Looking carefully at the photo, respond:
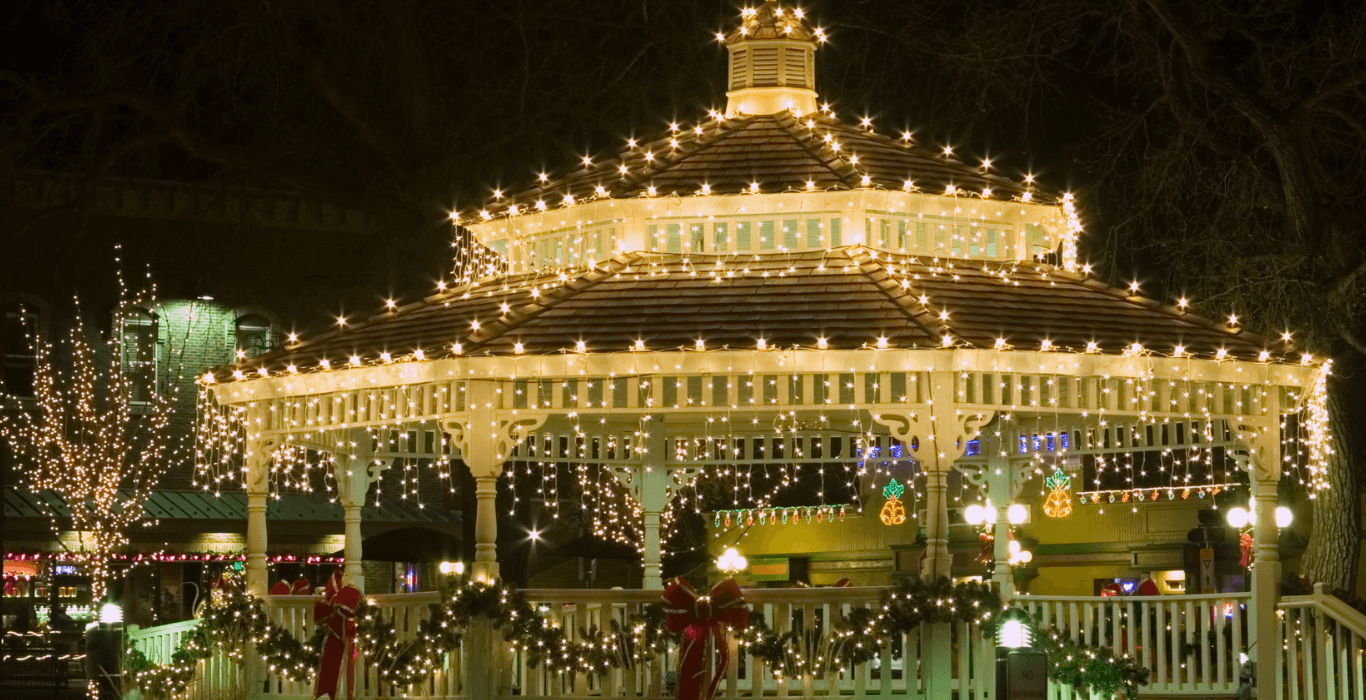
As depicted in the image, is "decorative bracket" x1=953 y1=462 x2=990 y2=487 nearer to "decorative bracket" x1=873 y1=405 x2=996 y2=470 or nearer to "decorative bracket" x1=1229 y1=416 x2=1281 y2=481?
"decorative bracket" x1=1229 y1=416 x2=1281 y2=481

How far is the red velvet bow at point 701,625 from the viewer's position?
17.2 metres

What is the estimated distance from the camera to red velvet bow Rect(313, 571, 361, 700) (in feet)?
61.2

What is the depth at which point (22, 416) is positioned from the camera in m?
41.7

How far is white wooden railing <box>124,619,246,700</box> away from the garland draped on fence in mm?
1194

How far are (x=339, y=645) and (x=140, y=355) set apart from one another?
26.9 metres

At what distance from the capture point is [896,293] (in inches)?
718

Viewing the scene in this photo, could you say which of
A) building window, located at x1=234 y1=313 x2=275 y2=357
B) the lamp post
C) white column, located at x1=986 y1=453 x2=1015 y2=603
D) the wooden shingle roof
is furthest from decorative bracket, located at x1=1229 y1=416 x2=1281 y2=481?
building window, located at x1=234 y1=313 x2=275 y2=357

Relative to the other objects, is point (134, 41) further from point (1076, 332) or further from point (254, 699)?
point (1076, 332)

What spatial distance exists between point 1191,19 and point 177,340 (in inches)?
1005

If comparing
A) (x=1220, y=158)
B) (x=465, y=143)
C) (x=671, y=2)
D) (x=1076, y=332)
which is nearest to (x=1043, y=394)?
(x=1076, y=332)

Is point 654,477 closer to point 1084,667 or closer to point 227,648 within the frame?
point 227,648

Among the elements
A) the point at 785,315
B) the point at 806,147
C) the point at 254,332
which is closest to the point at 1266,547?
the point at 785,315

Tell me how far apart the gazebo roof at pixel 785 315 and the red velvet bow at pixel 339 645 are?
2.07m

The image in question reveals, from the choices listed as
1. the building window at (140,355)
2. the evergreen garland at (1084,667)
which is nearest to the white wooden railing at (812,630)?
the evergreen garland at (1084,667)
